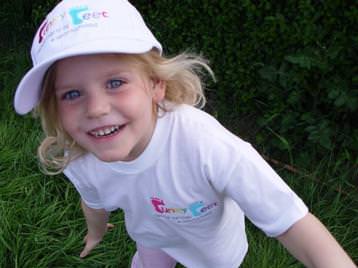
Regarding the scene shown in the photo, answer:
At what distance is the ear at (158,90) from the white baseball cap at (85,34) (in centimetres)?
17

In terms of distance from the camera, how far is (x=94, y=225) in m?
2.28

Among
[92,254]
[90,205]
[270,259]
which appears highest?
[90,205]

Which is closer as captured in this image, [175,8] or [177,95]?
[177,95]

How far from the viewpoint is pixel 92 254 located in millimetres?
2533

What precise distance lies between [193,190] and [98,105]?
42 centimetres

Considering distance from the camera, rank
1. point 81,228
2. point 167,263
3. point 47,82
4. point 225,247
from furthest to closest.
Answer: point 81,228 < point 167,263 < point 225,247 < point 47,82

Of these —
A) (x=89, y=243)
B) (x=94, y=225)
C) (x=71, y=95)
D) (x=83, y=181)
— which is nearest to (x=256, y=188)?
(x=71, y=95)

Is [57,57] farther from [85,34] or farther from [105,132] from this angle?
[105,132]

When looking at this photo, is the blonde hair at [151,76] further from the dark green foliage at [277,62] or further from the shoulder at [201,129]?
the dark green foliage at [277,62]

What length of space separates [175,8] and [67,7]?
65.4 inches

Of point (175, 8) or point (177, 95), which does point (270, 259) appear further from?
point (175, 8)

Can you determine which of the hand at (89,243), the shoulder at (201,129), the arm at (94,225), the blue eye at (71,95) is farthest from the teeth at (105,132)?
the hand at (89,243)

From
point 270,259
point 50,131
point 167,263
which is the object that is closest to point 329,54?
point 270,259

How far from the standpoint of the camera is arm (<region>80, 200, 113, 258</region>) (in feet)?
7.11
